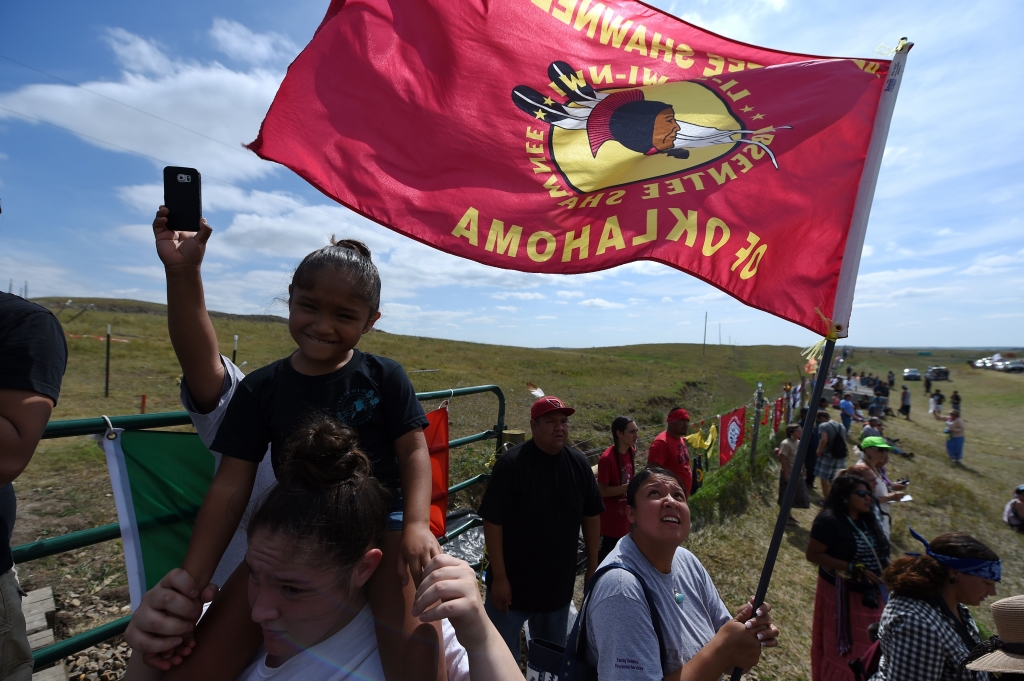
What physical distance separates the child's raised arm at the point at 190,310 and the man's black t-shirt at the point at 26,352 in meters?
0.39

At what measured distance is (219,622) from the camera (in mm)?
1443

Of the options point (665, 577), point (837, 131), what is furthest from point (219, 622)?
point (837, 131)

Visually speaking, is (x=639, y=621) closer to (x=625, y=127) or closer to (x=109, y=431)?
(x=109, y=431)

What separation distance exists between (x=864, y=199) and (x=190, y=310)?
2.93 metres

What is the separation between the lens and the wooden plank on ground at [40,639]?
3244 millimetres

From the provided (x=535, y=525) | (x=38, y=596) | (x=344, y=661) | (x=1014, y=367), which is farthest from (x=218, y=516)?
(x=1014, y=367)

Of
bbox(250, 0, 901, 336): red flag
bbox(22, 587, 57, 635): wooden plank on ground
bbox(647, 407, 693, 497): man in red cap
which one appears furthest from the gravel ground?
bbox(647, 407, 693, 497): man in red cap

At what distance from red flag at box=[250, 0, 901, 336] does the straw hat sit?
5.31 feet

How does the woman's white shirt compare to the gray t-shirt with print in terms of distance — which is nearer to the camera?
the woman's white shirt

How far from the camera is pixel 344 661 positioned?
1.40m

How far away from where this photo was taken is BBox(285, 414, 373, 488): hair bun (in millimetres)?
1389

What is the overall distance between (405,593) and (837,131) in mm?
2905

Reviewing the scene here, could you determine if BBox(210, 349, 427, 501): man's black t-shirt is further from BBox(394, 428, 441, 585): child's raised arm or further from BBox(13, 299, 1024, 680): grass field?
BBox(13, 299, 1024, 680): grass field

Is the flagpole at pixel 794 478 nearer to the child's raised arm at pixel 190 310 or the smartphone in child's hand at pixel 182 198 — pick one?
the child's raised arm at pixel 190 310
